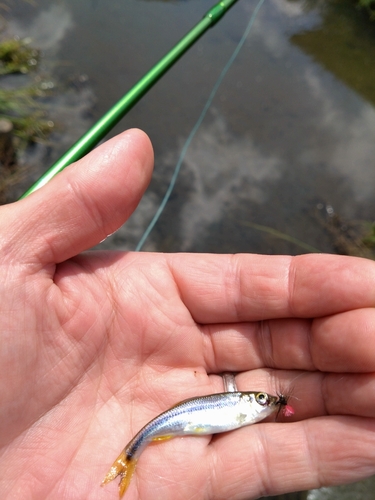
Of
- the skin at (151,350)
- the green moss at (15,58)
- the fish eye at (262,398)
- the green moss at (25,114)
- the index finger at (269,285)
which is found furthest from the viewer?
the green moss at (15,58)

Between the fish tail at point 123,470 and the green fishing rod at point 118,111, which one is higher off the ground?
the green fishing rod at point 118,111

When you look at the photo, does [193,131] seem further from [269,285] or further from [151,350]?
[151,350]

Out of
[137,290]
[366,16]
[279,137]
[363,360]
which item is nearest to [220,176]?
[279,137]

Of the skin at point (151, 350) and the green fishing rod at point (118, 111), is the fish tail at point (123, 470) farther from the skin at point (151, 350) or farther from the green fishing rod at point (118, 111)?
the green fishing rod at point (118, 111)

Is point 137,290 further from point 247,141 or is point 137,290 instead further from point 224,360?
point 247,141

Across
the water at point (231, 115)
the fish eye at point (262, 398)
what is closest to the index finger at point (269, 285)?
the fish eye at point (262, 398)

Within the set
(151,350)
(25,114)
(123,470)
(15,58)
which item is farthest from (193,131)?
(123,470)

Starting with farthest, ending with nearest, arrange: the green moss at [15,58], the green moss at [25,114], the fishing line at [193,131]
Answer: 1. the green moss at [15,58]
2. the green moss at [25,114]
3. the fishing line at [193,131]

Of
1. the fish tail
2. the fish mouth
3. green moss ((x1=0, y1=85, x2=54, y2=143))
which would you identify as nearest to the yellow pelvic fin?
the fish tail
